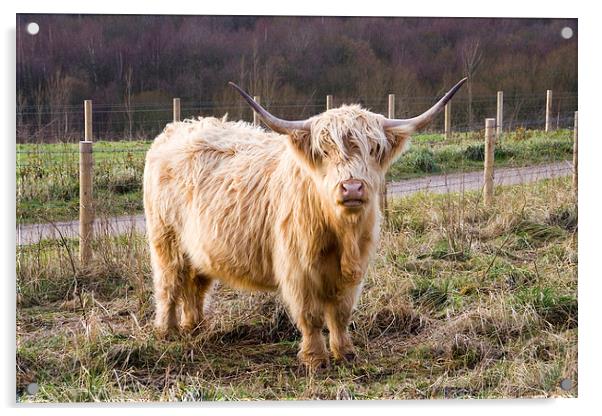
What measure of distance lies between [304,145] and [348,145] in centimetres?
21

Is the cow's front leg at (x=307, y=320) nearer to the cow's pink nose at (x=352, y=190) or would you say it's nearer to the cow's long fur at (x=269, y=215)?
the cow's long fur at (x=269, y=215)

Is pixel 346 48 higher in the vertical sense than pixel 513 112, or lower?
higher

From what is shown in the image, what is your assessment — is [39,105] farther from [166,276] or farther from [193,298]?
[193,298]

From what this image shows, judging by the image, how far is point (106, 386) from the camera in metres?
4.23

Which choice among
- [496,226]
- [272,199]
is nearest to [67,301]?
[272,199]

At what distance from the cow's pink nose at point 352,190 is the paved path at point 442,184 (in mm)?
1265

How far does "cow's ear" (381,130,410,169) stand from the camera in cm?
411

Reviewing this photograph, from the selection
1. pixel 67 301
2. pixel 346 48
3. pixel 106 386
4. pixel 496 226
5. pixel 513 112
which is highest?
pixel 346 48

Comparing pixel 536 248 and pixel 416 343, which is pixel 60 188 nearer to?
pixel 416 343

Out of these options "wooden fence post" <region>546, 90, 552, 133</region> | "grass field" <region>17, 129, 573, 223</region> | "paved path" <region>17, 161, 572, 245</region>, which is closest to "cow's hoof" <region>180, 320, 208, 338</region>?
"paved path" <region>17, 161, 572, 245</region>

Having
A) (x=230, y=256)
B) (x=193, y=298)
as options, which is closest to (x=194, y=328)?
(x=193, y=298)

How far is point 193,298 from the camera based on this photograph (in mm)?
4973

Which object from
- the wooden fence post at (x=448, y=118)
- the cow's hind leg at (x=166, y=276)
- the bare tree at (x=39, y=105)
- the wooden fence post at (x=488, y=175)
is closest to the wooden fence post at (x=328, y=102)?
the wooden fence post at (x=448, y=118)
